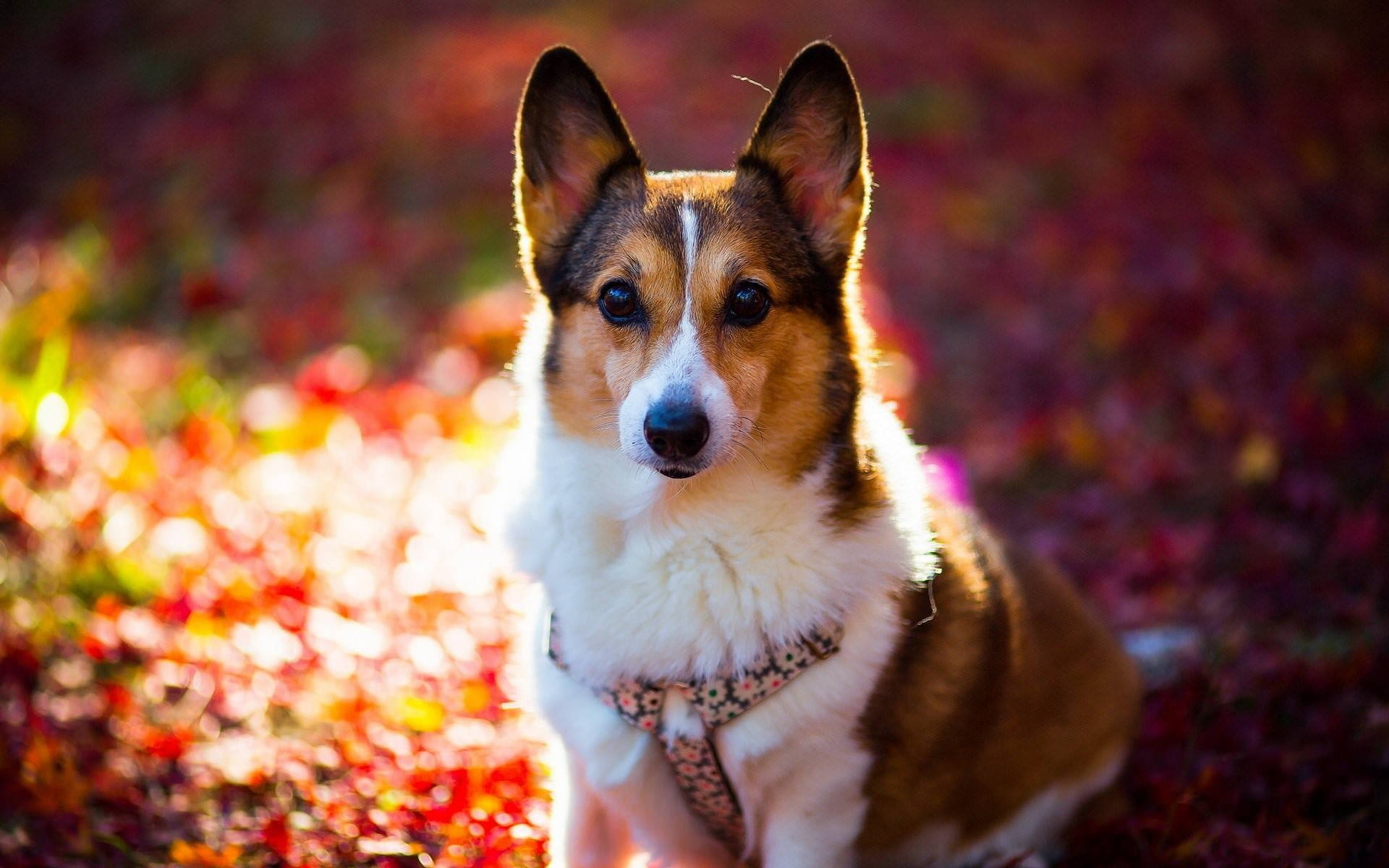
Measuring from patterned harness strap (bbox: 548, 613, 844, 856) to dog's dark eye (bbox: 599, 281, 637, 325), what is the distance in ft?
2.82

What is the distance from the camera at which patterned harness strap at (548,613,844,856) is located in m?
2.65

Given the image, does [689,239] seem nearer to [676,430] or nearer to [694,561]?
[676,430]

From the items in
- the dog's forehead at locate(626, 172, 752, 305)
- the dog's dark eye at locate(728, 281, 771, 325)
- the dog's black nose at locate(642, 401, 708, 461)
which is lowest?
the dog's black nose at locate(642, 401, 708, 461)

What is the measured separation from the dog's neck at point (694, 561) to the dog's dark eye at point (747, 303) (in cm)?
40

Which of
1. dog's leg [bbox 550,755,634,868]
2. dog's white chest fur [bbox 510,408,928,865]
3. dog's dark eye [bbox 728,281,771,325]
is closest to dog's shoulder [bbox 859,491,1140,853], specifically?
dog's white chest fur [bbox 510,408,928,865]

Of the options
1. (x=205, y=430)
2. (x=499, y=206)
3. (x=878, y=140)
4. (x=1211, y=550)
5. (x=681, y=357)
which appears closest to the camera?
(x=681, y=357)

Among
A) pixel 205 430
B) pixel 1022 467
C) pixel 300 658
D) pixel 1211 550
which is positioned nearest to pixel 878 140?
pixel 1022 467

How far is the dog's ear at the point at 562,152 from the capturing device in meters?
2.92

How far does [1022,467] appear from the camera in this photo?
5848 millimetres

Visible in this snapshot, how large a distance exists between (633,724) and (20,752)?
8.13 ft

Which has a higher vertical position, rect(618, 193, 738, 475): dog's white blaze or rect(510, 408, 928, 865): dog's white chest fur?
rect(618, 193, 738, 475): dog's white blaze

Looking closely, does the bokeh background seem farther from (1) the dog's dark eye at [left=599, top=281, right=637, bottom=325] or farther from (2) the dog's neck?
(1) the dog's dark eye at [left=599, top=281, right=637, bottom=325]

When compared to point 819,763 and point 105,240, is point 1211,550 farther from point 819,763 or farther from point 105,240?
point 105,240

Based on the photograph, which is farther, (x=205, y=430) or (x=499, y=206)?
(x=499, y=206)
